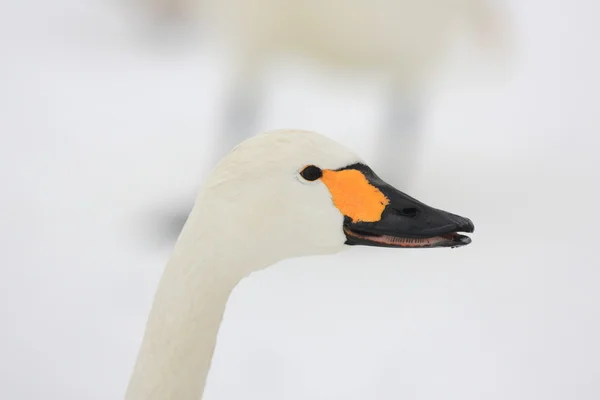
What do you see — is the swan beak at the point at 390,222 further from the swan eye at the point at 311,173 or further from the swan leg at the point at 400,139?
the swan leg at the point at 400,139

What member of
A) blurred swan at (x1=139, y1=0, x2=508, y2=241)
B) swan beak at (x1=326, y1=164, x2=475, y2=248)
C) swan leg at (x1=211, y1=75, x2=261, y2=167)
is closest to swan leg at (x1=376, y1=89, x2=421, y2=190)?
blurred swan at (x1=139, y1=0, x2=508, y2=241)

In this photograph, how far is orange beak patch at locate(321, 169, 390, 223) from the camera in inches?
20.6

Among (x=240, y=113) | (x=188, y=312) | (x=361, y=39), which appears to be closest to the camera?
(x=188, y=312)

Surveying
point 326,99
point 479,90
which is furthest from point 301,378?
point 479,90

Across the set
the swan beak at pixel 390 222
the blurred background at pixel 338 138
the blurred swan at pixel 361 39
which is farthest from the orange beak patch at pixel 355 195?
the blurred swan at pixel 361 39

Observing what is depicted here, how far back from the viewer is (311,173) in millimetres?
514

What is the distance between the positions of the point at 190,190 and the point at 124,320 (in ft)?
1.42

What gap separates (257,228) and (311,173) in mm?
60

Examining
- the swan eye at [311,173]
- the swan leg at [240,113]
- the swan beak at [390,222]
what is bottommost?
the swan beak at [390,222]

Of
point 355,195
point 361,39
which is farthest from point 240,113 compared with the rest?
point 355,195

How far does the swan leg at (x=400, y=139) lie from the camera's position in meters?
1.50

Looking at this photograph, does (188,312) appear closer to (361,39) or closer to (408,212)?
(408,212)

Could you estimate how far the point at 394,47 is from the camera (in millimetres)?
1347

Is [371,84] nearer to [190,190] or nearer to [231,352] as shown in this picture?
[190,190]
